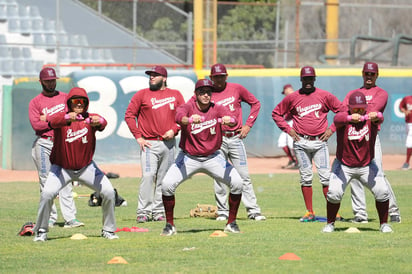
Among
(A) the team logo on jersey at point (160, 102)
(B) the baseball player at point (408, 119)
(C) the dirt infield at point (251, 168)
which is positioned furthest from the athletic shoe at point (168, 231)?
(B) the baseball player at point (408, 119)

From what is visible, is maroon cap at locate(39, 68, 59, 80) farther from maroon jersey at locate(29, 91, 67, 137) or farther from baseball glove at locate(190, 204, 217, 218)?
baseball glove at locate(190, 204, 217, 218)

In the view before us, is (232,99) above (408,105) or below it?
above

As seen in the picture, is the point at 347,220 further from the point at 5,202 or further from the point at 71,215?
the point at 5,202

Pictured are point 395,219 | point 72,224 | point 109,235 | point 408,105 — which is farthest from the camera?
point 408,105

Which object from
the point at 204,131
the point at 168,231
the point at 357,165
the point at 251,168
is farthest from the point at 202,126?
the point at 251,168

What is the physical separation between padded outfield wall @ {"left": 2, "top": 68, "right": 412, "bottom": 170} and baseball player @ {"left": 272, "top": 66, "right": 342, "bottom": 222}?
10613 millimetres

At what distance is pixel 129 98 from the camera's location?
24.1 meters

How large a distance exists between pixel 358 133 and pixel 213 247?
2.62 meters

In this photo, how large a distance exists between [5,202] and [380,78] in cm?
1369

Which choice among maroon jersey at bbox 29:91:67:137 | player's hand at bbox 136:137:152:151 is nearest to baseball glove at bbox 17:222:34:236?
maroon jersey at bbox 29:91:67:137

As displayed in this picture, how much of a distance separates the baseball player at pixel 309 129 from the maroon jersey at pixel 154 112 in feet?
5.69

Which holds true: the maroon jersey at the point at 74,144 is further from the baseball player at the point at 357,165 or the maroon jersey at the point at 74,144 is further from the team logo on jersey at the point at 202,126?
the baseball player at the point at 357,165

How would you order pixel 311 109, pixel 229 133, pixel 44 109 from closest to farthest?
pixel 44 109, pixel 311 109, pixel 229 133

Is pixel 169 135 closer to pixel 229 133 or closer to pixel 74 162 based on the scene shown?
pixel 229 133
